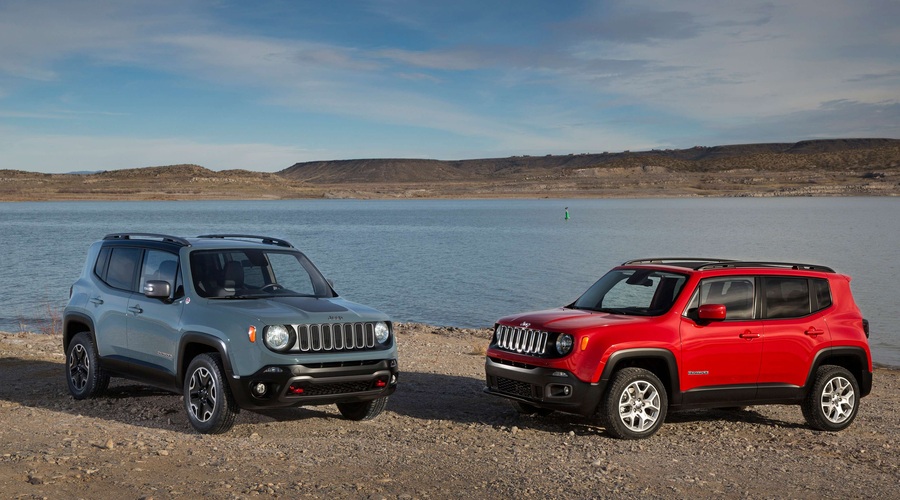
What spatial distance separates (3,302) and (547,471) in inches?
928

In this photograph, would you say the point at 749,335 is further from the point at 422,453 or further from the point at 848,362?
the point at 422,453

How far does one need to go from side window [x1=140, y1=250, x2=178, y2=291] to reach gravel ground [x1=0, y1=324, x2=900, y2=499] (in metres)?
1.49

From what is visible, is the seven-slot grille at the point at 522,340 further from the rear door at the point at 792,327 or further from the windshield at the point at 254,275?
the rear door at the point at 792,327

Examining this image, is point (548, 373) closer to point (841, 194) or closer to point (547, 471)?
point (547, 471)

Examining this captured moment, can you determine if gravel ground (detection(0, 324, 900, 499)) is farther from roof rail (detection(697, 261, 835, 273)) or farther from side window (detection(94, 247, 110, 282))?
roof rail (detection(697, 261, 835, 273))

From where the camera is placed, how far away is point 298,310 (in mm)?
8789

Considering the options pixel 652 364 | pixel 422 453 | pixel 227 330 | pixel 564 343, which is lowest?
pixel 422 453

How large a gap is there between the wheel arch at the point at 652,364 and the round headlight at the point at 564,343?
398 mm

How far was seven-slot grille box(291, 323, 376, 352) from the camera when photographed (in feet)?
28.2

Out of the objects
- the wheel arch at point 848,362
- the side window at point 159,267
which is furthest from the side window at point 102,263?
the wheel arch at point 848,362

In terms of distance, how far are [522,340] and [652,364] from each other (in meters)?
1.33

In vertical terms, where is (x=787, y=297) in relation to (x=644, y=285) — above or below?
below

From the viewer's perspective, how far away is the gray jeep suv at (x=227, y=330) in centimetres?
848

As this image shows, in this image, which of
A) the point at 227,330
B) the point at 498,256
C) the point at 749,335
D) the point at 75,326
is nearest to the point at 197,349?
the point at 227,330
